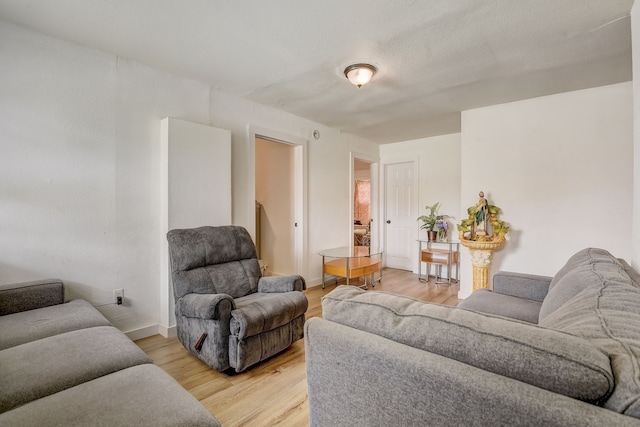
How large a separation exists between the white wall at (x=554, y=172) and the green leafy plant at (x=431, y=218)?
1075 millimetres

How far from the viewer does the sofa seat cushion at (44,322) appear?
1.49 m

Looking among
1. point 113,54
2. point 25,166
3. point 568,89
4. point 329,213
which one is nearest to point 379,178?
point 329,213

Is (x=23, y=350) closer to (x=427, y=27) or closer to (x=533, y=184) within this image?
(x=427, y=27)

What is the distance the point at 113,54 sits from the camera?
241 centimetres

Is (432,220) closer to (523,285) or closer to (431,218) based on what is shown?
(431,218)

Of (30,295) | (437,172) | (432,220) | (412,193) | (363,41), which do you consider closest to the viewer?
(30,295)

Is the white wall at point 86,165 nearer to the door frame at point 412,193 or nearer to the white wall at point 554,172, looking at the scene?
the white wall at point 554,172

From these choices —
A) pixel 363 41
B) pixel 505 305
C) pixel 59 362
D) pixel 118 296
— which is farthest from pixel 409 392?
pixel 118 296

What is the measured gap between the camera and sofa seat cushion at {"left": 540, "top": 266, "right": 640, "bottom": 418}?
1.79 ft

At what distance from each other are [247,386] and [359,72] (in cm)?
256

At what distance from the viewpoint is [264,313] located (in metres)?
2.03

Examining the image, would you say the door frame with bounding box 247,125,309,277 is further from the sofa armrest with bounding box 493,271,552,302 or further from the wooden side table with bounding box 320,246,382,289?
the sofa armrest with bounding box 493,271,552,302

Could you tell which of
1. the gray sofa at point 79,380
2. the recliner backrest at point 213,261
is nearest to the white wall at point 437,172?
the recliner backrest at point 213,261

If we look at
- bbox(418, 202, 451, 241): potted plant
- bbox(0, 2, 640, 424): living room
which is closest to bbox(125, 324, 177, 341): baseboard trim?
bbox(0, 2, 640, 424): living room
